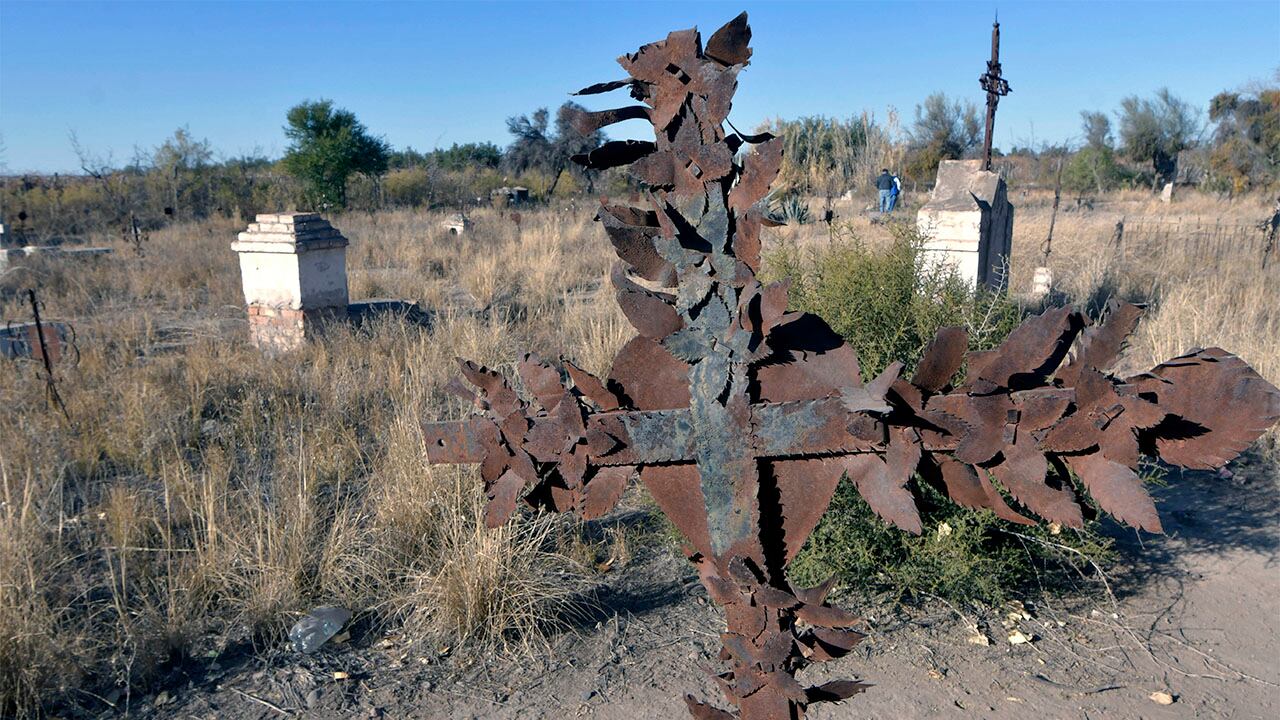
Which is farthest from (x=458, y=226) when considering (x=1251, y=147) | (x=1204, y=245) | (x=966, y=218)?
(x=1251, y=147)

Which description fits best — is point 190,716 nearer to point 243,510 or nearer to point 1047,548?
point 243,510

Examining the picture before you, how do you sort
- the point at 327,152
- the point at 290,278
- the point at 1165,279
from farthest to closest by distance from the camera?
the point at 327,152, the point at 1165,279, the point at 290,278

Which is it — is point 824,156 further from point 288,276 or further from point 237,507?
point 237,507

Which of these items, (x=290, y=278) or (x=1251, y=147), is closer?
(x=290, y=278)

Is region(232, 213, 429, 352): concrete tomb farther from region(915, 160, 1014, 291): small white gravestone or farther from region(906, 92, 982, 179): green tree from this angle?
region(906, 92, 982, 179): green tree

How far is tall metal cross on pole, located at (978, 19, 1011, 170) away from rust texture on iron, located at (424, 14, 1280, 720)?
24.2 feet

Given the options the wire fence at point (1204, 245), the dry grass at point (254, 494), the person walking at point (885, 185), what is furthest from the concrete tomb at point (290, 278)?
the wire fence at point (1204, 245)

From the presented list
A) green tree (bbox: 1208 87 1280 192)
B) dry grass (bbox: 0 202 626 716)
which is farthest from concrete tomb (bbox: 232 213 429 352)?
green tree (bbox: 1208 87 1280 192)

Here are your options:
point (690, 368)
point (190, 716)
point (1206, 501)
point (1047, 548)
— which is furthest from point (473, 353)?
point (690, 368)

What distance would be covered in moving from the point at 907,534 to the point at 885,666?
0.64 m

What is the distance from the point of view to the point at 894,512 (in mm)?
1020

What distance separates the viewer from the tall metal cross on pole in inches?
307

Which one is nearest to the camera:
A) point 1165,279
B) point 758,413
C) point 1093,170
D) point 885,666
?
point 758,413

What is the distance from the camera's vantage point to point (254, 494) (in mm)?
3721
